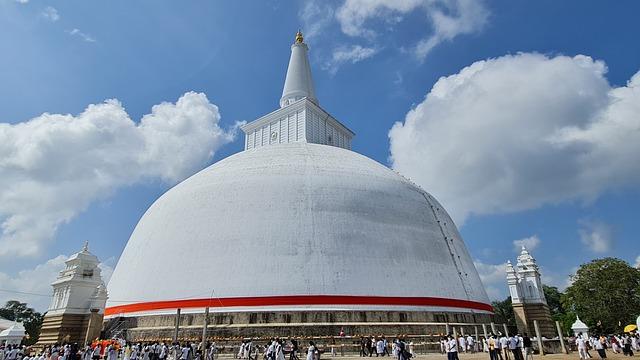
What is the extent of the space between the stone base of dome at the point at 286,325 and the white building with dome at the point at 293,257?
50mm

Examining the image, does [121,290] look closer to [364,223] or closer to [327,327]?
[327,327]

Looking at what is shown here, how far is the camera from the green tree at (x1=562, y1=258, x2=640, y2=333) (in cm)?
3331

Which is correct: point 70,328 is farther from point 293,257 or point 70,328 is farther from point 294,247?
point 294,247

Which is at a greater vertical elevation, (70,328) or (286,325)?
(70,328)

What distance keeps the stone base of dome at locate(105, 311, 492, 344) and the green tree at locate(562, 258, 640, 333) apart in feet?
68.5

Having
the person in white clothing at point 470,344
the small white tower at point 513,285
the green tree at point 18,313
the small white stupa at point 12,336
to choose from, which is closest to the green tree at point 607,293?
the small white tower at point 513,285

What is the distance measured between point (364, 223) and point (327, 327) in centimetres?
604

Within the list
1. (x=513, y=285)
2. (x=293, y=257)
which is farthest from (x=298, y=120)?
(x=513, y=285)

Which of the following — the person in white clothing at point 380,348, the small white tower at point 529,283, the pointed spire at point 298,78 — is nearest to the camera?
the person in white clothing at point 380,348

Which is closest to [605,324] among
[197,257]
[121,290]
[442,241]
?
[442,241]

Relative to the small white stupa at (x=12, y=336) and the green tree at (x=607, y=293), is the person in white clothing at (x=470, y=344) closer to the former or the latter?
the green tree at (x=607, y=293)

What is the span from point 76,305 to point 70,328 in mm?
1119

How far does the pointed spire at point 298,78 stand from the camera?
37219 millimetres

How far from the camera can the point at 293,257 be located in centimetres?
2111
